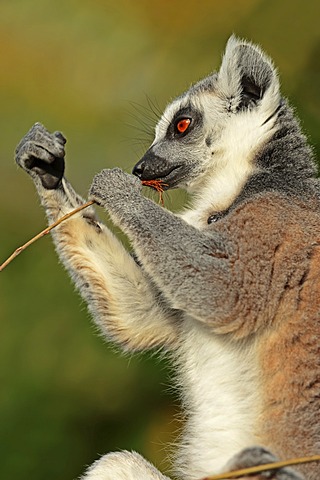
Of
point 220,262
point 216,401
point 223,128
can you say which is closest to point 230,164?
point 223,128

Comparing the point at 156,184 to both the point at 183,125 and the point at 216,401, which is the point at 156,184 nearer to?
the point at 183,125

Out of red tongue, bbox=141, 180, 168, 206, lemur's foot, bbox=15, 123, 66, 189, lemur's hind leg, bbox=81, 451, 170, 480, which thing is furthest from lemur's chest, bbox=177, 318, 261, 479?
lemur's foot, bbox=15, 123, 66, 189

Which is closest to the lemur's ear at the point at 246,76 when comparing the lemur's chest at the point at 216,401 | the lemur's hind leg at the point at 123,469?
the lemur's chest at the point at 216,401

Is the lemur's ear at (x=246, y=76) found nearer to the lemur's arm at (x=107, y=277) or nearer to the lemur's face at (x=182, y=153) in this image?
the lemur's face at (x=182, y=153)

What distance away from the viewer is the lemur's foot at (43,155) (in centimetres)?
299

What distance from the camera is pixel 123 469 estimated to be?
2.96m

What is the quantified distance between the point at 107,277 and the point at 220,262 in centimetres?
63

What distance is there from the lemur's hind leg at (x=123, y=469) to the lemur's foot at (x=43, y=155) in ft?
3.33

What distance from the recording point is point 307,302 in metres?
2.71

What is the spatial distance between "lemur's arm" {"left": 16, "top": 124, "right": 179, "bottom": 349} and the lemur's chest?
0.64 feet

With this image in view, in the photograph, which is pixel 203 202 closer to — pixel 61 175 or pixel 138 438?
pixel 61 175

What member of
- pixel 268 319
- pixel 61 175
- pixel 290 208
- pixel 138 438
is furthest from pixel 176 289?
pixel 138 438

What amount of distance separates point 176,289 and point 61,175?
720 mm

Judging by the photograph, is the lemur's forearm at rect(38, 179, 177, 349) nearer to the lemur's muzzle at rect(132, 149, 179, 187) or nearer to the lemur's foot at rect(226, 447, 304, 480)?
the lemur's muzzle at rect(132, 149, 179, 187)
